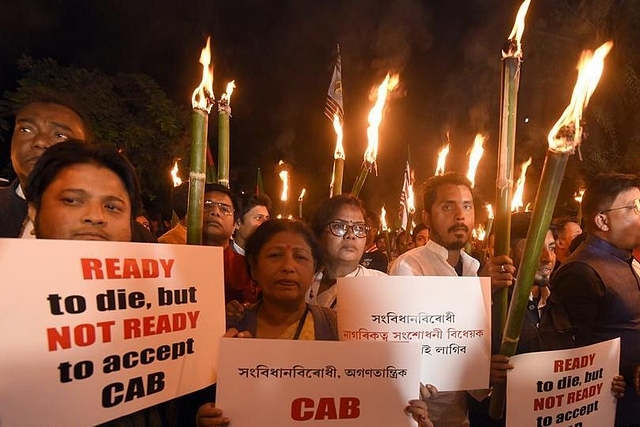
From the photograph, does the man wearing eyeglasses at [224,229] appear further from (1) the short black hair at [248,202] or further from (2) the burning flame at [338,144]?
(2) the burning flame at [338,144]

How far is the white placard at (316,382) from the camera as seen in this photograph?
187 centimetres

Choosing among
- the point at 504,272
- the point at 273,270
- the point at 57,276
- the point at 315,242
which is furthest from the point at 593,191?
the point at 57,276

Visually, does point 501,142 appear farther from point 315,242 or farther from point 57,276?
point 57,276

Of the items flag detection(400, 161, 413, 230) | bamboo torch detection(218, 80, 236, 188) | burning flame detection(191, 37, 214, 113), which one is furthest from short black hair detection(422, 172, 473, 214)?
flag detection(400, 161, 413, 230)

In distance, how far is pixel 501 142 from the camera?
7.12 ft

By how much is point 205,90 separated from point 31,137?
54.1 inches

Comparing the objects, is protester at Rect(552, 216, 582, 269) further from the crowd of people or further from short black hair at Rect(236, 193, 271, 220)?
short black hair at Rect(236, 193, 271, 220)

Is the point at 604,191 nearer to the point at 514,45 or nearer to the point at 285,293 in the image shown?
the point at 514,45

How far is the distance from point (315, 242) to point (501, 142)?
104 centimetres

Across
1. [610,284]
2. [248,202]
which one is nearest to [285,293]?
[610,284]

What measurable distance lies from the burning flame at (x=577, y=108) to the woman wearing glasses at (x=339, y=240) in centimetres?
159

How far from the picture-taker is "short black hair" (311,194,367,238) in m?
3.37

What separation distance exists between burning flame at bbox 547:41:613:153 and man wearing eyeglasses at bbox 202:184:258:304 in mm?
2481

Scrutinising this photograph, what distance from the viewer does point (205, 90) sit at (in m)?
1.94
